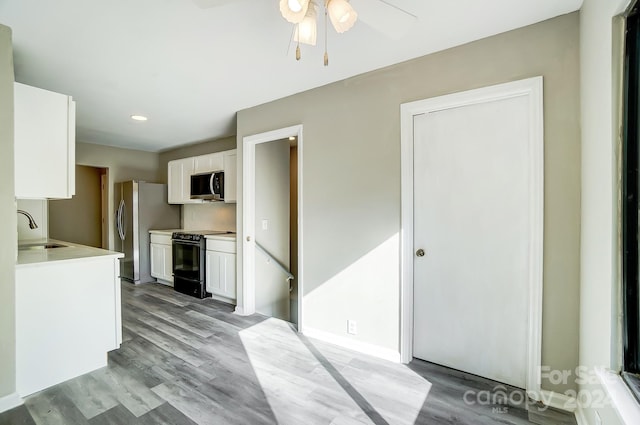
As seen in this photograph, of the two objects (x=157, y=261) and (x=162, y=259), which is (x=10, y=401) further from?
(x=157, y=261)

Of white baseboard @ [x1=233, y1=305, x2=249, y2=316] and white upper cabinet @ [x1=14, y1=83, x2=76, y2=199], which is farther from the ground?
white upper cabinet @ [x1=14, y1=83, x2=76, y2=199]

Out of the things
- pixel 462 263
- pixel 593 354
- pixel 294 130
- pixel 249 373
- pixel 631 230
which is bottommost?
pixel 249 373

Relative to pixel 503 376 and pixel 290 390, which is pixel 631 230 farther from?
pixel 290 390

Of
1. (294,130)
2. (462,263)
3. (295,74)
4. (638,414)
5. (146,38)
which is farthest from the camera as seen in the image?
(294,130)

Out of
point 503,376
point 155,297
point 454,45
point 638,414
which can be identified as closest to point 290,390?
point 503,376

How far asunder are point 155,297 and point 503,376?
4244 mm

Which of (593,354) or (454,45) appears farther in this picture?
(454,45)

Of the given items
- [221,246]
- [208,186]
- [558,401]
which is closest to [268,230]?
[221,246]

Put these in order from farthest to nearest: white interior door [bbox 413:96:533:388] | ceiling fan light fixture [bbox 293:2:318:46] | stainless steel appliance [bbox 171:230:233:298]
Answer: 1. stainless steel appliance [bbox 171:230:233:298]
2. white interior door [bbox 413:96:533:388]
3. ceiling fan light fixture [bbox 293:2:318:46]

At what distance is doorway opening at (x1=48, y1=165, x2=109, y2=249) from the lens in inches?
217

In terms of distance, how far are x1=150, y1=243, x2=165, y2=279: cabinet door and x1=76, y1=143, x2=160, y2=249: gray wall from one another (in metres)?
0.97

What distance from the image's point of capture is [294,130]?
2912mm

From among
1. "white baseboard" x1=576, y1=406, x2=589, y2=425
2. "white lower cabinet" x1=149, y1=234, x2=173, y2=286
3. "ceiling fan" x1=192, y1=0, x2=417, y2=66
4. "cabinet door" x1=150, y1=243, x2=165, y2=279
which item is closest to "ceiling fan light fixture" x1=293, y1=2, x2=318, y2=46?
"ceiling fan" x1=192, y1=0, x2=417, y2=66

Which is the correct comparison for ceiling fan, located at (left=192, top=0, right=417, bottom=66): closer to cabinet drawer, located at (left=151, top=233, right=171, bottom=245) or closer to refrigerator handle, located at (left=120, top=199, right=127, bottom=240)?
cabinet drawer, located at (left=151, top=233, right=171, bottom=245)
